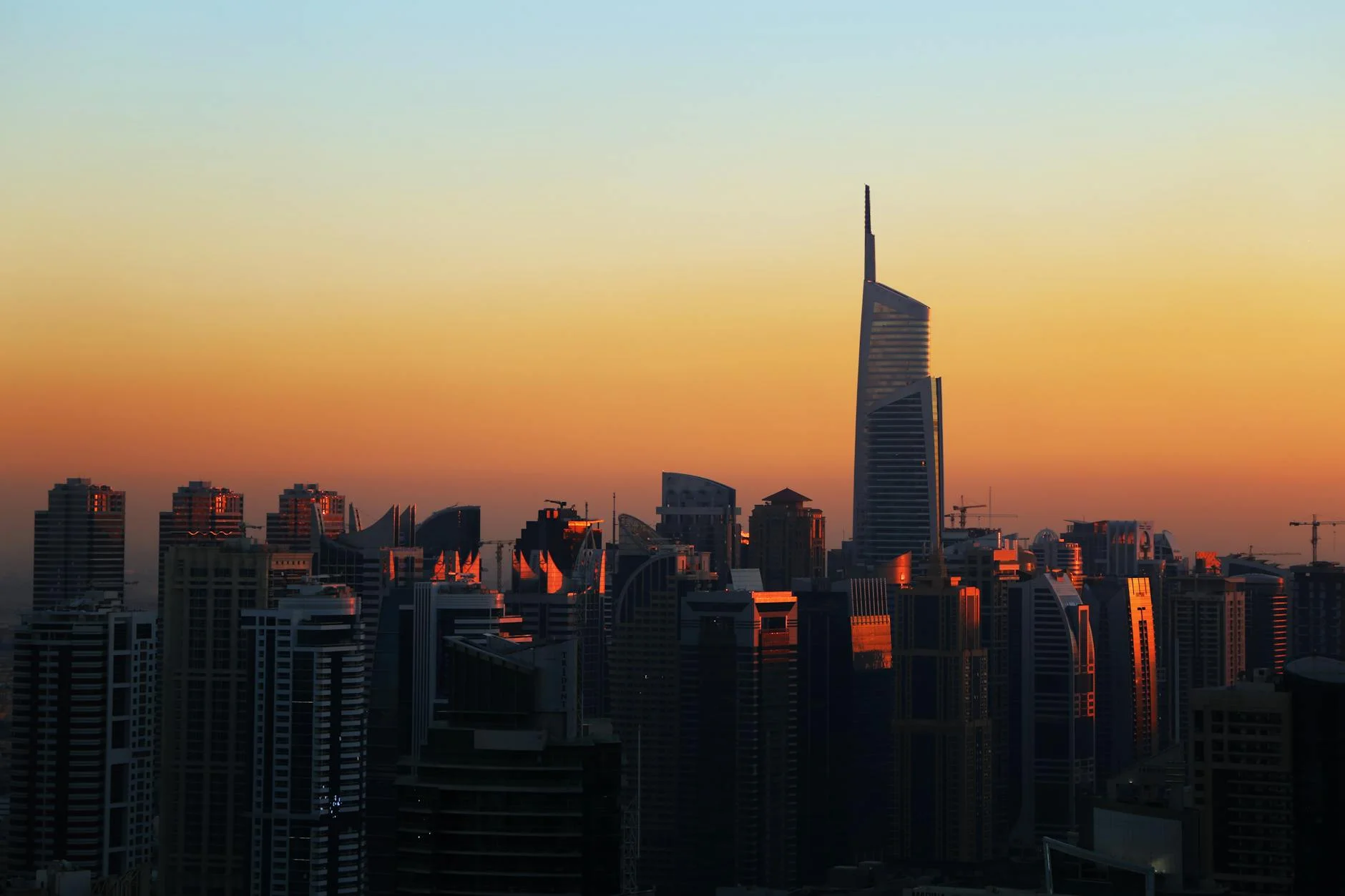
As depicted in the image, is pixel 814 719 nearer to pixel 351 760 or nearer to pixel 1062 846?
pixel 351 760

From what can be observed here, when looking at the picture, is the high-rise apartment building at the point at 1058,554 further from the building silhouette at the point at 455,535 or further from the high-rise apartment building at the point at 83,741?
the high-rise apartment building at the point at 83,741

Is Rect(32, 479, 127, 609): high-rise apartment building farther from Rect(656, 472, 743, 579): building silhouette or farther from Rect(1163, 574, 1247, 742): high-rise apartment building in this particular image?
Rect(1163, 574, 1247, 742): high-rise apartment building

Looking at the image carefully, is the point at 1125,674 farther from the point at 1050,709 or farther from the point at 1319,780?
the point at 1319,780

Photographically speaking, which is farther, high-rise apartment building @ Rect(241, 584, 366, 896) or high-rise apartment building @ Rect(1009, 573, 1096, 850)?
high-rise apartment building @ Rect(1009, 573, 1096, 850)

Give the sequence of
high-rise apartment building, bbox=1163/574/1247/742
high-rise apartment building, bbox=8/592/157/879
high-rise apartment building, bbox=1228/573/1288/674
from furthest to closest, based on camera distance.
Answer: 1. high-rise apartment building, bbox=1228/573/1288/674
2. high-rise apartment building, bbox=1163/574/1247/742
3. high-rise apartment building, bbox=8/592/157/879

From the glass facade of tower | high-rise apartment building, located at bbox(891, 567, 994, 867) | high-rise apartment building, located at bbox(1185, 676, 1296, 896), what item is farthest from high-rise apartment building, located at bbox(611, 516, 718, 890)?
the glass facade of tower

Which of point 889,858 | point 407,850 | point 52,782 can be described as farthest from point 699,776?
point 407,850

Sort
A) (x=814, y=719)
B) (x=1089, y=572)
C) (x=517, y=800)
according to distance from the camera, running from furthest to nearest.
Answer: (x=1089, y=572)
(x=814, y=719)
(x=517, y=800)

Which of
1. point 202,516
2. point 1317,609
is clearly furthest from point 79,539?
point 1317,609
